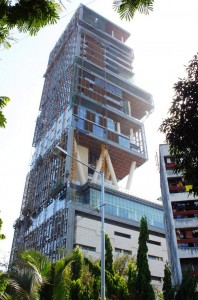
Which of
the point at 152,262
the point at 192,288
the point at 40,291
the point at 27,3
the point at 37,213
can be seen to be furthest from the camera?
the point at 37,213

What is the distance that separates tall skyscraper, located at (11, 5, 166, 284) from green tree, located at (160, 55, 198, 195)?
47.8 metres

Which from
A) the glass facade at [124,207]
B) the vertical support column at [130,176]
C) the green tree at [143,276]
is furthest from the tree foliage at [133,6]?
the vertical support column at [130,176]

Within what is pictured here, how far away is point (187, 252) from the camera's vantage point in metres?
31.4

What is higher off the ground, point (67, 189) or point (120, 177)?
point (120, 177)

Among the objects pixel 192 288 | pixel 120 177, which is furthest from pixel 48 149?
pixel 192 288

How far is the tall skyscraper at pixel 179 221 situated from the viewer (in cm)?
3142

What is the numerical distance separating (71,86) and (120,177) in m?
31.5

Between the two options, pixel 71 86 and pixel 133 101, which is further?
pixel 133 101

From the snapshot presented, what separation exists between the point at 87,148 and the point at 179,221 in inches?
1971

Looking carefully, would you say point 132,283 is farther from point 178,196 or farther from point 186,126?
point 178,196

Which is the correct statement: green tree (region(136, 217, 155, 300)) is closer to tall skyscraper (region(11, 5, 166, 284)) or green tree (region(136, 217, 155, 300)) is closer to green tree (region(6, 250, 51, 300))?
green tree (region(6, 250, 51, 300))

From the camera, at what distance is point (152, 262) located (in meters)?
63.4

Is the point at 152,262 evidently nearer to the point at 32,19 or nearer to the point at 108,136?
the point at 108,136

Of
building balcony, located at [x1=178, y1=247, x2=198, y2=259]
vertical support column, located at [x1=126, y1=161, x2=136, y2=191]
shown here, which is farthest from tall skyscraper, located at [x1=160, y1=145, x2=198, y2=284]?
vertical support column, located at [x1=126, y1=161, x2=136, y2=191]
